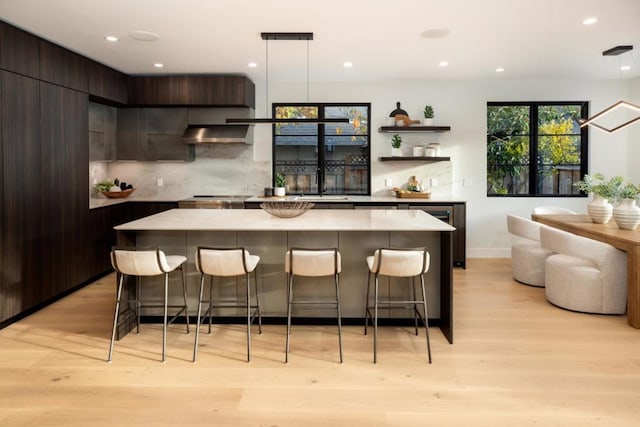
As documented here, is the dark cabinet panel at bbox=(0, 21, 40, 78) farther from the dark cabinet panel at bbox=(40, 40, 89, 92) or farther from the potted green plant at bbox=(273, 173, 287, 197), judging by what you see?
the potted green plant at bbox=(273, 173, 287, 197)

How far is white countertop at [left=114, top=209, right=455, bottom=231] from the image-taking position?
145 inches

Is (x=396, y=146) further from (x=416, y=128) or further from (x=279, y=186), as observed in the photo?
(x=279, y=186)

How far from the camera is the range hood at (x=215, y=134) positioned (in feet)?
20.8

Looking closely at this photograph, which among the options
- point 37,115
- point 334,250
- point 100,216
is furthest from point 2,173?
point 334,250

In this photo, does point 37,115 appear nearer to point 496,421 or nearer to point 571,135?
point 496,421

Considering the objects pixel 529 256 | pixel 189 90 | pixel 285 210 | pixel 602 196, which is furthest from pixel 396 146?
pixel 285 210

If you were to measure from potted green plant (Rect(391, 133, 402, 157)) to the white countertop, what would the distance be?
7.50 ft

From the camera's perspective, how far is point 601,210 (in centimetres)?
517

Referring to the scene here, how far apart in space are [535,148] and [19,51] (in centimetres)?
649

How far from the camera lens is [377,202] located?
6.40m

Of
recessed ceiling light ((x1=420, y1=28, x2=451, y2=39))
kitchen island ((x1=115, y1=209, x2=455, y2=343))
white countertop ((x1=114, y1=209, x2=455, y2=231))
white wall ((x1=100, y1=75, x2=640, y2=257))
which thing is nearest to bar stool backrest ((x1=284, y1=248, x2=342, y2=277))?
white countertop ((x1=114, y1=209, x2=455, y2=231))

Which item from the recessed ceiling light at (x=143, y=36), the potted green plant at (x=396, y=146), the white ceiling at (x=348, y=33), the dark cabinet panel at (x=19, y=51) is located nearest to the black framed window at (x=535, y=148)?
the white ceiling at (x=348, y=33)

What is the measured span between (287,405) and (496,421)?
114cm

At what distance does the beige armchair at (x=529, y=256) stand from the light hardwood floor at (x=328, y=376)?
3.57 feet
